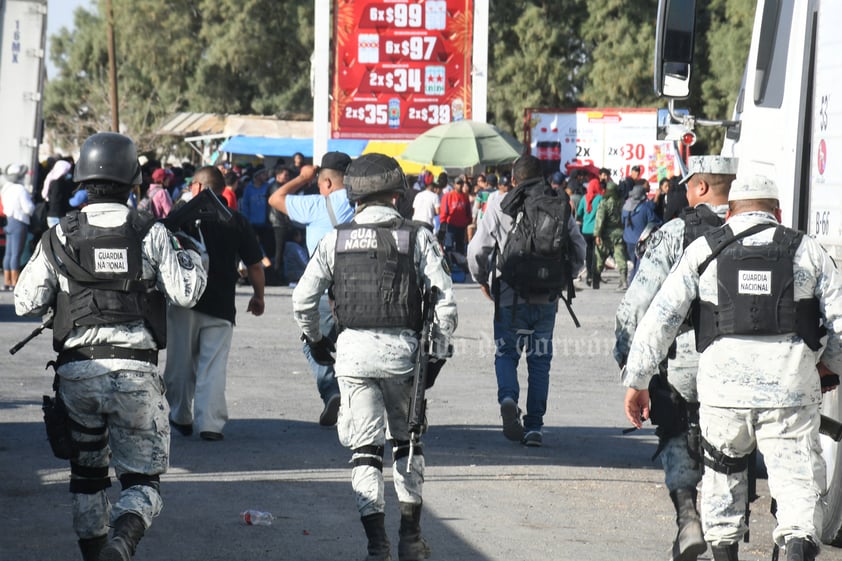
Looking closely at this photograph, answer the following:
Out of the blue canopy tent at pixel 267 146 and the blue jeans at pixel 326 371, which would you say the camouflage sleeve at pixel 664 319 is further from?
the blue canopy tent at pixel 267 146

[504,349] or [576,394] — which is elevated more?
[504,349]

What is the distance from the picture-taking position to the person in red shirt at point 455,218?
25.2 m

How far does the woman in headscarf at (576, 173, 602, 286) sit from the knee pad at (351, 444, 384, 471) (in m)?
16.9

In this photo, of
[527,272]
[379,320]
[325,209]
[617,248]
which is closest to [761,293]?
[379,320]

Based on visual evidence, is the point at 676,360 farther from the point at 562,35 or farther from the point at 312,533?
the point at 562,35

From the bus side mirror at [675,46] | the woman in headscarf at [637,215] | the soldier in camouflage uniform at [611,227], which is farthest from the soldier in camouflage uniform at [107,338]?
the soldier in camouflage uniform at [611,227]

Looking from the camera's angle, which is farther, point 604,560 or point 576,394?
point 576,394

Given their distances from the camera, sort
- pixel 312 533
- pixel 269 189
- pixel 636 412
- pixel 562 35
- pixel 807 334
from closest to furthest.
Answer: pixel 807 334 → pixel 636 412 → pixel 312 533 → pixel 269 189 → pixel 562 35

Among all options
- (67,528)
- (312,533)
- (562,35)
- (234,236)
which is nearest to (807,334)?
(312,533)

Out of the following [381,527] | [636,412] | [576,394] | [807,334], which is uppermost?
[807,334]

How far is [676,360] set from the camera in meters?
6.03

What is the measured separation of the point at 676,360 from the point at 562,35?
41.1 m

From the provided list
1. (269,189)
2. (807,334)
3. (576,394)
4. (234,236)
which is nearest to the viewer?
(807,334)

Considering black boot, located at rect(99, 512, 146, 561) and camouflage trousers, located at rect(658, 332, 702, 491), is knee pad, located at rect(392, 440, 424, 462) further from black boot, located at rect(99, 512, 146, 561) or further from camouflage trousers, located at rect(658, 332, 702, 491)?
black boot, located at rect(99, 512, 146, 561)
